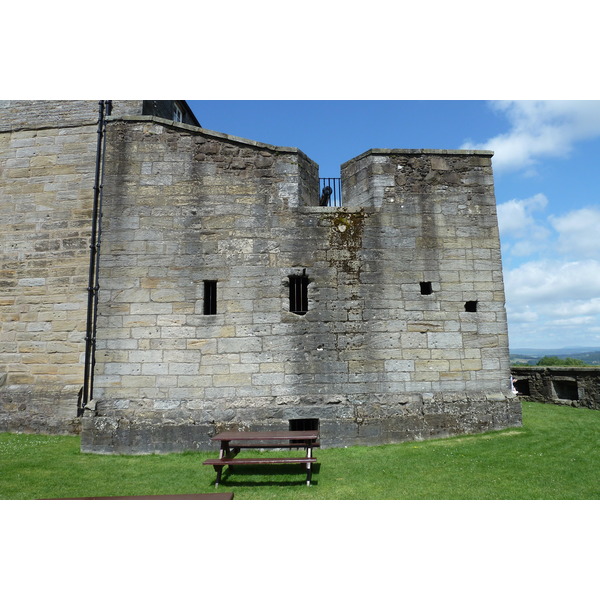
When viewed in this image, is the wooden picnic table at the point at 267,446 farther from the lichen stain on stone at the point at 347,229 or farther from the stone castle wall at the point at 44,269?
the stone castle wall at the point at 44,269

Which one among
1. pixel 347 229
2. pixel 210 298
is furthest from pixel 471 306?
pixel 210 298

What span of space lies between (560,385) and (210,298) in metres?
8.84

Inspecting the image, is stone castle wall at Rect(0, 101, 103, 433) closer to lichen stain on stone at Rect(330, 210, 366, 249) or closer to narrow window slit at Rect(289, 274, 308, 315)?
narrow window slit at Rect(289, 274, 308, 315)

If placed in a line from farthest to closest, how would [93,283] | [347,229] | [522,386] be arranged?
[522,386] < [93,283] < [347,229]

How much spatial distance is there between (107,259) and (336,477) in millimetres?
5320

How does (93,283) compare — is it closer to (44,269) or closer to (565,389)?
(44,269)

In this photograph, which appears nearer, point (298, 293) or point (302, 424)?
point (302, 424)

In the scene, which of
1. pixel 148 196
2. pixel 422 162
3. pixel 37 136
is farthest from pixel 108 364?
pixel 422 162

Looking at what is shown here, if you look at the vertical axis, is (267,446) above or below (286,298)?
below

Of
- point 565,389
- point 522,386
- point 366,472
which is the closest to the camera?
point 366,472

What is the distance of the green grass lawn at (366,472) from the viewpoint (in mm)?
5184

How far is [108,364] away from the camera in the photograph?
7.54 metres

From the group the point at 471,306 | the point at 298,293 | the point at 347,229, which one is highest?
the point at 347,229

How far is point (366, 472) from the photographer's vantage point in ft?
19.7
